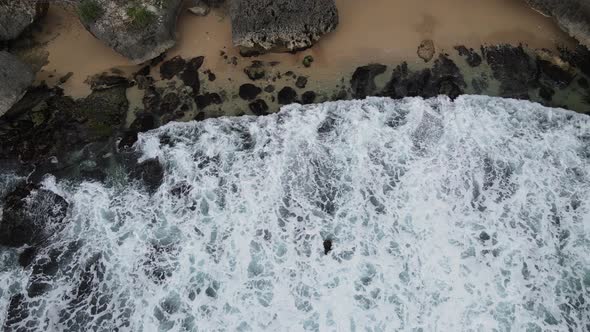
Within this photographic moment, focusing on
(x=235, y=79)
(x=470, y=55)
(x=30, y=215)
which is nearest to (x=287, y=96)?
(x=235, y=79)

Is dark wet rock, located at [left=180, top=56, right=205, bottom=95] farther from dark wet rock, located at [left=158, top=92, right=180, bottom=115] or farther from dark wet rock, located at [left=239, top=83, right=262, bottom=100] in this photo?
dark wet rock, located at [left=239, top=83, right=262, bottom=100]

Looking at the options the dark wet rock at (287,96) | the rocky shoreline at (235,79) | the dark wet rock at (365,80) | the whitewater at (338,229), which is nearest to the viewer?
the whitewater at (338,229)

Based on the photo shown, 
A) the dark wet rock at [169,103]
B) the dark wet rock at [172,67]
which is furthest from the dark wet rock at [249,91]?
the dark wet rock at [172,67]

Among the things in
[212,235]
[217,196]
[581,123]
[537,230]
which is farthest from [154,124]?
[581,123]

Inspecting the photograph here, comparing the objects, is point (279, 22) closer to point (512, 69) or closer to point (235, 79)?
point (235, 79)

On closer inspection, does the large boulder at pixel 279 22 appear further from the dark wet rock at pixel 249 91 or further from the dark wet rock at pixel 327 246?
the dark wet rock at pixel 327 246

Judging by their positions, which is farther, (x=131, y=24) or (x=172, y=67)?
(x=172, y=67)

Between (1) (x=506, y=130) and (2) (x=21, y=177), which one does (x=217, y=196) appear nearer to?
(2) (x=21, y=177)
